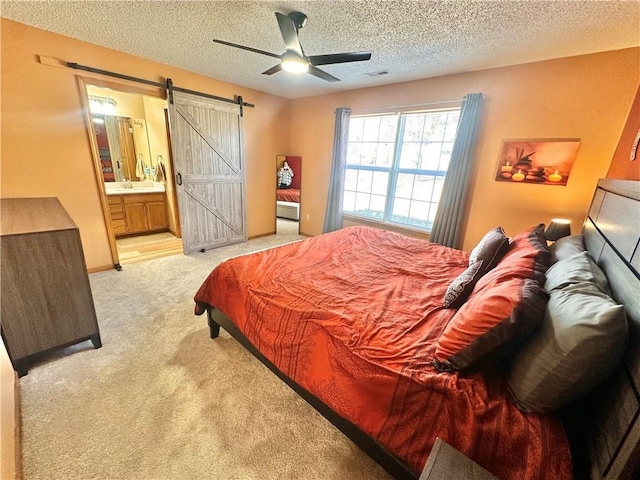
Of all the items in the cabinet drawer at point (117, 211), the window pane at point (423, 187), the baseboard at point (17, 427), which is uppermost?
the window pane at point (423, 187)

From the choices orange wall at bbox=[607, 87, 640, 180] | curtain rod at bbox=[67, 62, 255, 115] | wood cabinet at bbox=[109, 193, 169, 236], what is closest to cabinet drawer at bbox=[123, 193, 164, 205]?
wood cabinet at bbox=[109, 193, 169, 236]

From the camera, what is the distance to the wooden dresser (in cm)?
152

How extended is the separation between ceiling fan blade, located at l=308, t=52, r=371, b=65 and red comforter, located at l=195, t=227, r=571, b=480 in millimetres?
1597

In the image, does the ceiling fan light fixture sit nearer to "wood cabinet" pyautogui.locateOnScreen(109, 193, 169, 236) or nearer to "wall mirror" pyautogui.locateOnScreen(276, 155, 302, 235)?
"wall mirror" pyautogui.locateOnScreen(276, 155, 302, 235)

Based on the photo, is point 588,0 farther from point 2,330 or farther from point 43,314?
point 2,330

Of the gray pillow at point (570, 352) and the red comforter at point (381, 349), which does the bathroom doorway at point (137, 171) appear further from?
the gray pillow at point (570, 352)

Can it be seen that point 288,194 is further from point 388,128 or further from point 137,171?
point 137,171

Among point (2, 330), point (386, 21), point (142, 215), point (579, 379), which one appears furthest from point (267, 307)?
point (142, 215)

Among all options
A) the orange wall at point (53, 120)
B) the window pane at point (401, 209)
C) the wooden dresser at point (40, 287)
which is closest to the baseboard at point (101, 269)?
the orange wall at point (53, 120)

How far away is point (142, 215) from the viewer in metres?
4.50

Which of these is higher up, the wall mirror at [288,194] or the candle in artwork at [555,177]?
the candle in artwork at [555,177]

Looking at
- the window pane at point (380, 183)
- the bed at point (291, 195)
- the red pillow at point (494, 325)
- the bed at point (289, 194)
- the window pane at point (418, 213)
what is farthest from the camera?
the bed at point (289, 194)

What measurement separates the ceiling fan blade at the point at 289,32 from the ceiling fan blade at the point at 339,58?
0.54ft

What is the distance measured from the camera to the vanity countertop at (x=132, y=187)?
4230 mm
